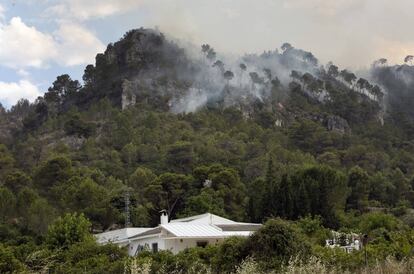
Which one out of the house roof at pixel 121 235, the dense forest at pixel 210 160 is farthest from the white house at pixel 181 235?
the dense forest at pixel 210 160

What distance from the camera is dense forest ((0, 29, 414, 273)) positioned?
840 inches

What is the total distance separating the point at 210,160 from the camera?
67.4 m

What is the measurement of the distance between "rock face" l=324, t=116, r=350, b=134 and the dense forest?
0.22 meters

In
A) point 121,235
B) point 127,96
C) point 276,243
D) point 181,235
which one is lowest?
point 276,243

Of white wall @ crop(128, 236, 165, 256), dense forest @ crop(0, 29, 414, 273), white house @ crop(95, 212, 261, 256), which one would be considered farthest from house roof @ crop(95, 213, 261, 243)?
dense forest @ crop(0, 29, 414, 273)

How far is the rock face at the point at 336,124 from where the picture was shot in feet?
322

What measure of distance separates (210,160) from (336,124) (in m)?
38.0

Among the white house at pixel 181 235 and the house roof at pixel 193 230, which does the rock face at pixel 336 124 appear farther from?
the house roof at pixel 193 230

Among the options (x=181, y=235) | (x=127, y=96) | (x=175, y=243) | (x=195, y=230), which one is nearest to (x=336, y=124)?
(x=127, y=96)

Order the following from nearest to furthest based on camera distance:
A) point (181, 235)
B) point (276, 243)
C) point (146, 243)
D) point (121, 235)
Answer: point (276, 243), point (181, 235), point (146, 243), point (121, 235)

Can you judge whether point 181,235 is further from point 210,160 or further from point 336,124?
point 336,124

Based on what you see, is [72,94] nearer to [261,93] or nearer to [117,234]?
[261,93]

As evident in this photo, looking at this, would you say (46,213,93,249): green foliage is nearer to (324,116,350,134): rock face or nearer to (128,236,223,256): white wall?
(128,236,223,256): white wall

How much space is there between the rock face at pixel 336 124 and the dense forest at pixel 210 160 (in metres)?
0.22
